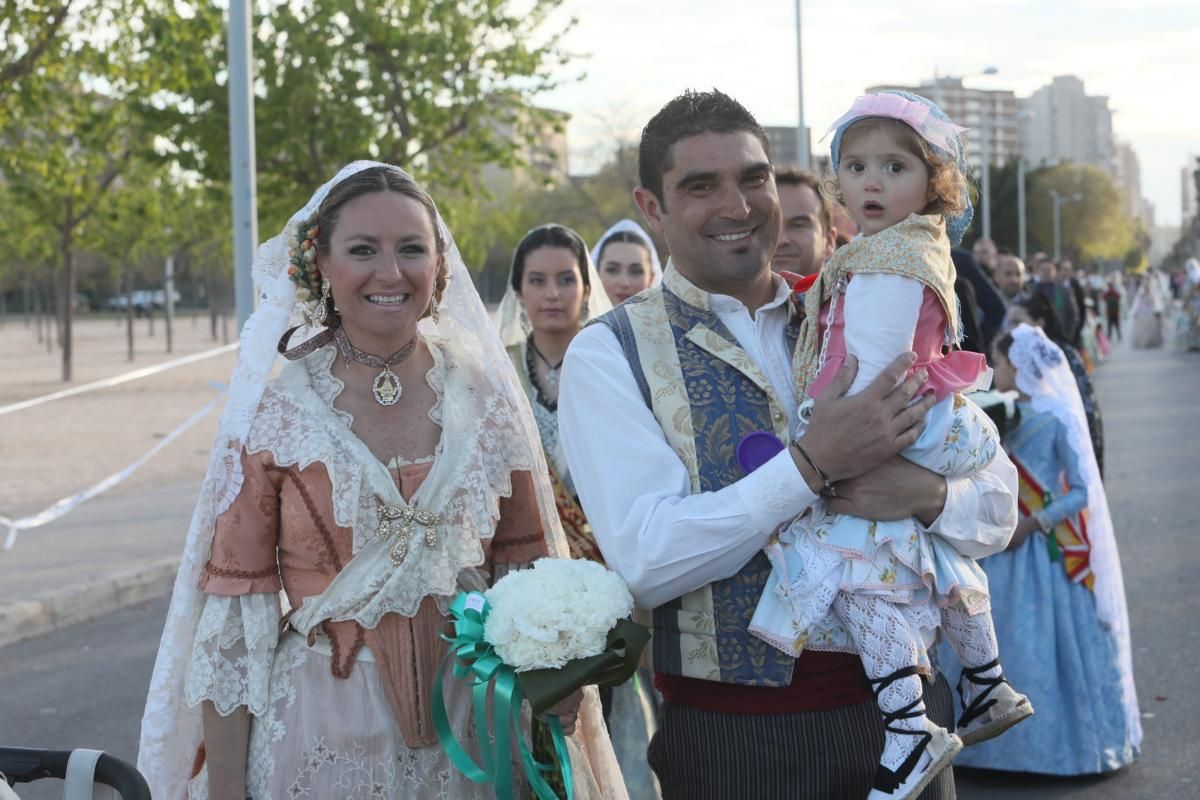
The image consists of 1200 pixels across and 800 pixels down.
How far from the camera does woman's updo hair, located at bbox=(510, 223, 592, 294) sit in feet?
17.9

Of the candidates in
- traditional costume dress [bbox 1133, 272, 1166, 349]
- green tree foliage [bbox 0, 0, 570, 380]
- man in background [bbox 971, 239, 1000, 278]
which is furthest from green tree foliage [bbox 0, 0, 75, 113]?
traditional costume dress [bbox 1133, 272, 1166, 349]

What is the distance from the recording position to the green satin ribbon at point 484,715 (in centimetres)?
273

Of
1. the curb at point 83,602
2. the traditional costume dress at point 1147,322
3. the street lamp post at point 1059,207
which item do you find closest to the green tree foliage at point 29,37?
the curb at point 83,602

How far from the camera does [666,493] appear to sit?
2656 mm

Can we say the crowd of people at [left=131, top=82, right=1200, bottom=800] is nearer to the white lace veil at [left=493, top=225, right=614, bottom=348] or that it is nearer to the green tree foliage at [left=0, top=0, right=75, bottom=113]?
the white lace veil at [left=493, top=225, right=614, bottom=348]

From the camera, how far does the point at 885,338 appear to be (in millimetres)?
2764

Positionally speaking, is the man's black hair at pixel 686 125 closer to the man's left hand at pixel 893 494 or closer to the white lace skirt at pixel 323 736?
the man's left hand at pixel 893 494

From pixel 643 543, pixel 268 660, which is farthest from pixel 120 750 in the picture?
pixel 643 543

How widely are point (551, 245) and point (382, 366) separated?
2.34 meters

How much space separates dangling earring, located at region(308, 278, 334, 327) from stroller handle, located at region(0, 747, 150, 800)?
109 cm

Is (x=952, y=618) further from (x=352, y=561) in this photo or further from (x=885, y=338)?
(x=352, y=561)

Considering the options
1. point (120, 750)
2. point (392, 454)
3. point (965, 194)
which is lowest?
point (120, 750)

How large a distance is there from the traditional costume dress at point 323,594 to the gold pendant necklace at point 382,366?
8 centimetres

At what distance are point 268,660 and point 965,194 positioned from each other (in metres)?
1.80
